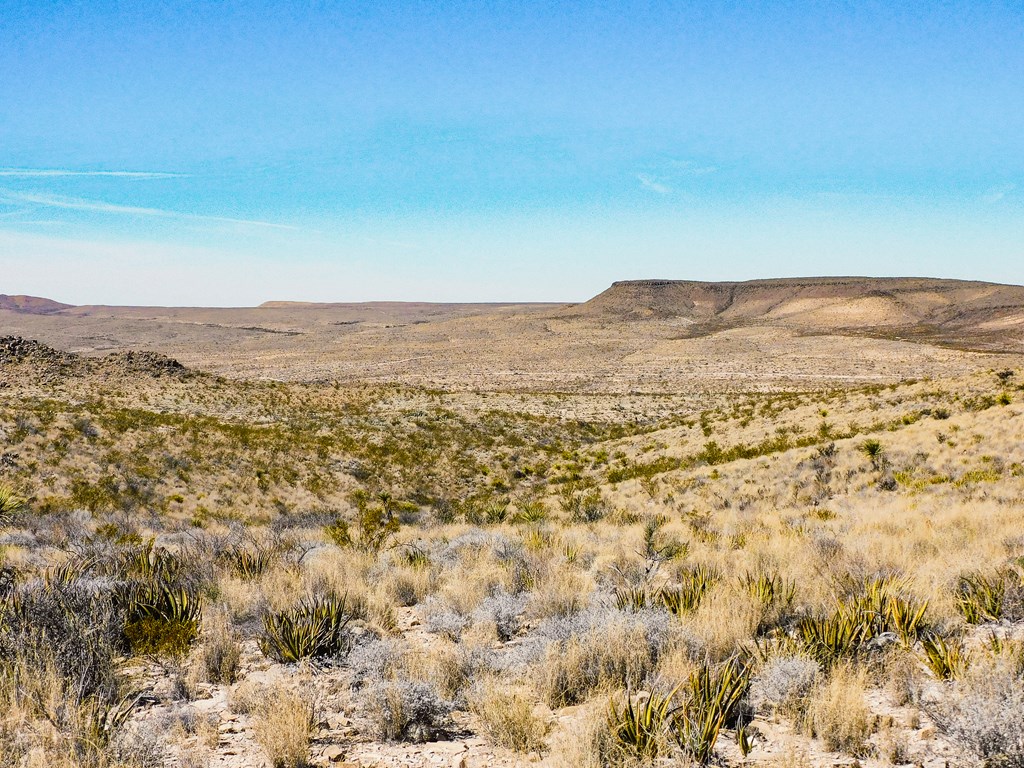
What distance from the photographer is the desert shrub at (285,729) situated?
359 centimetres

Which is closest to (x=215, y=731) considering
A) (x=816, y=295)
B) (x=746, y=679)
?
(x=746, y=679)

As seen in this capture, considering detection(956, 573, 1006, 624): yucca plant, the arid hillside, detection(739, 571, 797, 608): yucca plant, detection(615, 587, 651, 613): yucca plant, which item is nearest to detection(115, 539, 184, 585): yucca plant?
detection(615, 587, 651, 613): yucca plant

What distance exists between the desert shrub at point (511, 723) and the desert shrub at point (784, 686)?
143 centimetres

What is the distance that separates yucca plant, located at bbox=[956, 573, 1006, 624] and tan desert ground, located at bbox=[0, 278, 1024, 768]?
3 cm

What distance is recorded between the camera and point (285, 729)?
11.9 ft

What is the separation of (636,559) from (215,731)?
5.33 metres

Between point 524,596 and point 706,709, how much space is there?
116 inches

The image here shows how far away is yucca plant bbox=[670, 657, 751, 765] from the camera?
346cm

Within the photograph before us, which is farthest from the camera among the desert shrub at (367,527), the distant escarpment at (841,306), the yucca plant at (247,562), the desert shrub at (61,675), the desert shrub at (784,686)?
the distant escarpment at (841,306)

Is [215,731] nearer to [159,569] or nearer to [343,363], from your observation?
[159,569]

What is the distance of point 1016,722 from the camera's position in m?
3.07

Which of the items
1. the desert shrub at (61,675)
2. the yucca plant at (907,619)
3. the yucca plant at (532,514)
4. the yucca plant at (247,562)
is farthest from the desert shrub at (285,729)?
the yucca plant at (532,514)

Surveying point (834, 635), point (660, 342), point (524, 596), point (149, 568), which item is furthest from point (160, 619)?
point (660, 342)

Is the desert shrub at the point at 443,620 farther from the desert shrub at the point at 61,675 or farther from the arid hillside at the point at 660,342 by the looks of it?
the arid hillside at the point at 660,342
